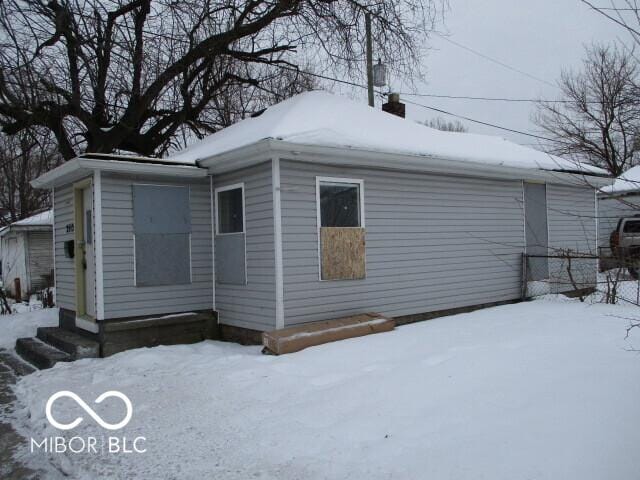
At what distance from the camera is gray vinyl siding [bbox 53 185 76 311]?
9438mm

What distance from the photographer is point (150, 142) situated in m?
14.7

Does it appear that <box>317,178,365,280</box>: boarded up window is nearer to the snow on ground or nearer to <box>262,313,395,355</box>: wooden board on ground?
<box>262,313,395,355</box>: wooden board on ground

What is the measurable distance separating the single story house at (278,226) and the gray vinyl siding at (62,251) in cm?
5

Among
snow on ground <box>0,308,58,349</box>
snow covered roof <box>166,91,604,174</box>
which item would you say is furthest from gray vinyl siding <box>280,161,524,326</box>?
snow on ground <box>0,308,58,349</box>

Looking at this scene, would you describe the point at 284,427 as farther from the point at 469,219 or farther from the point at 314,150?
the point at 469,219

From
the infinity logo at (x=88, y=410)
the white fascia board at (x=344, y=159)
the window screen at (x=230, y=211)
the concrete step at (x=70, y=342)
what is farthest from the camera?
the window screen at (x=230, y=211)

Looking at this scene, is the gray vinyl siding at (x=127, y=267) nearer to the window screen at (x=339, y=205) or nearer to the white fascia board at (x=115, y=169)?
the white fascia board at (x=115, y=169)

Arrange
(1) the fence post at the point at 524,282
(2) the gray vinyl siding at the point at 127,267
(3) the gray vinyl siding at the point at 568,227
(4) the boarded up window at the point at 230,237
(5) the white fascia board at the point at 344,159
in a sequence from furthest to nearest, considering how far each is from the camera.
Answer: (3) the gray vinyl siding at the point at 568,227
(1) the fence post at the point at 524,282
(4) the boarded up window at the point at 230,237
(2) the gray vinyl siding at the point at 127,267
(5) the white fascia board at the point at 344,159

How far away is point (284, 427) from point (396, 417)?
944mm

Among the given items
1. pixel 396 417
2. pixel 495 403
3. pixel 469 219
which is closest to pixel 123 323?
pixel 396 417

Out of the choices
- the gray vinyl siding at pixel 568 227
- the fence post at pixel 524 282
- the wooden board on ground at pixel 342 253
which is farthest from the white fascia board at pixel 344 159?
the gray vinyl siding at pixel 568 227

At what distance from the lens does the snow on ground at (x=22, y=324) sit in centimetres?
1005

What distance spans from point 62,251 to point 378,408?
24.3 ft

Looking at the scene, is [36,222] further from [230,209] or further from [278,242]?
[278,242]
